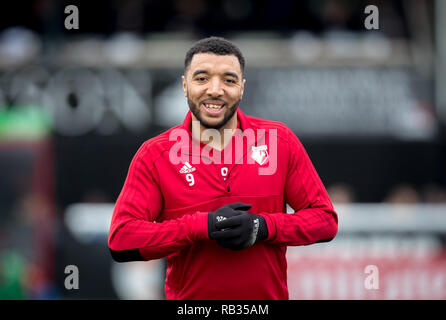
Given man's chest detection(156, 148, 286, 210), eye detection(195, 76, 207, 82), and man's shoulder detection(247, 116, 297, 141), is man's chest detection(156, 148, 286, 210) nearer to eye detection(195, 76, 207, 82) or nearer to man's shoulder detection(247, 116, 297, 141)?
man's shoulder detection(247, 116, 297, 141)

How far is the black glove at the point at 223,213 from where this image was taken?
313cm

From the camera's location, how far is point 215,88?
129 inches

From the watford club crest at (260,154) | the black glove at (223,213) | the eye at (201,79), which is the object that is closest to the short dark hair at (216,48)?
the eye at (201,79)

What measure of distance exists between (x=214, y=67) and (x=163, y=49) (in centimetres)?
822

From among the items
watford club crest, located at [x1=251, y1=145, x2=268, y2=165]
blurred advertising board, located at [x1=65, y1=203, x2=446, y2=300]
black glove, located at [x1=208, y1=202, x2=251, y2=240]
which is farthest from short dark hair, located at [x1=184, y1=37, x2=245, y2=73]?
blurred advertising board, located at [x1=65, y1=203, x2=446, y2=300]

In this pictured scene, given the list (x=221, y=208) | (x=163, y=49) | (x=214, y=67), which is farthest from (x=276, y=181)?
Answer: (x=163, y=49)

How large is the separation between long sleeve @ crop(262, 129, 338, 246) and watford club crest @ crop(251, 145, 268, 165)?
0.42 ft

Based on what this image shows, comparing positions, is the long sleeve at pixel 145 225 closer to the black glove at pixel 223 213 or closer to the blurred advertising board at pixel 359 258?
the black glove at pixel 223 213

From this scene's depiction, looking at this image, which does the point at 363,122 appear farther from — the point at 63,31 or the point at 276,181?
the point at 276,181

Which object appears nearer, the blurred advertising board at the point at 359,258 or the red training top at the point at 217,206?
the red training top at the point at 217,206

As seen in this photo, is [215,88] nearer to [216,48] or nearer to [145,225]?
[216,48]

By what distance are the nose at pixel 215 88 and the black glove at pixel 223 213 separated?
53 cm

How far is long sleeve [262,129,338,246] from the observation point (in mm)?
3246

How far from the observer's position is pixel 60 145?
10.4 meters
